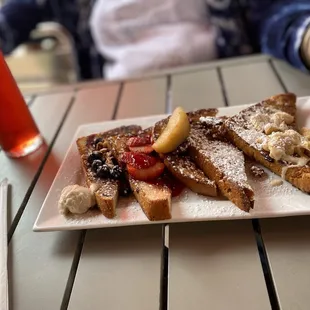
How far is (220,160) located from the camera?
755mm

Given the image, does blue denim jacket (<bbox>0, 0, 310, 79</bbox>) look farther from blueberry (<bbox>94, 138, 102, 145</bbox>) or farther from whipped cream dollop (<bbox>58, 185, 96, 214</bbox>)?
whipped cream dollop (<bbox>58, 185, 96, 214</bbox>)

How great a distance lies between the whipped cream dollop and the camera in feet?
2.39

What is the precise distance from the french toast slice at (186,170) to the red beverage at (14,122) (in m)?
0.33

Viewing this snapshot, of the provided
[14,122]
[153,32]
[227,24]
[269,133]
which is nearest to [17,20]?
[153,32]

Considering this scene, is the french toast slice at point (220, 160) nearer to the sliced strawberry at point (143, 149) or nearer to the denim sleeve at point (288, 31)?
the sliced strawberry at point (143, 149)

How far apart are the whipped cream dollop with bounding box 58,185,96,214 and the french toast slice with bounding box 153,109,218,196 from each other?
14 cm

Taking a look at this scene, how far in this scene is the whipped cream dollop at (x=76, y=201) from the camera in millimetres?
729

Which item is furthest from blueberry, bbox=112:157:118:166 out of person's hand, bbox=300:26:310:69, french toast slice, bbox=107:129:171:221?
person's hand, bbox=300:26:310:69

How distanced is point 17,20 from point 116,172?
133cm

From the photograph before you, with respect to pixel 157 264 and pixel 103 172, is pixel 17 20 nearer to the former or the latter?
pixel 103 172

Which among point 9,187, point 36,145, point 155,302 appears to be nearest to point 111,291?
point 155,302

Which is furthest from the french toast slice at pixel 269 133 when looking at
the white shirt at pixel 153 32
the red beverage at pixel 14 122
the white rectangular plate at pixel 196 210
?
the white shirt at pixel 153 32

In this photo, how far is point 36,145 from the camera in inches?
41.2

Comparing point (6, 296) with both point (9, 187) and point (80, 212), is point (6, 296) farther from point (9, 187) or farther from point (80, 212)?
point (9, 187)
